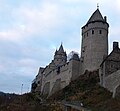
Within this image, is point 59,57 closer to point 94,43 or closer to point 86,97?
point 94,43

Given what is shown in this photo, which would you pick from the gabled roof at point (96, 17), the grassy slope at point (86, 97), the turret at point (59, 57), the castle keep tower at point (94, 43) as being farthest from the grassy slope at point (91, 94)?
the turret at point (59, 57)

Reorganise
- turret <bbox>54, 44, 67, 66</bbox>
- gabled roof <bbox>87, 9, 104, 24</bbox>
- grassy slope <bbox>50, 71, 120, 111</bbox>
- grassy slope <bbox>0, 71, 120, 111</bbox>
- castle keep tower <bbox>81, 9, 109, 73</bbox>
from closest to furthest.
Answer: grassy slope <bbox>50, 71, 120, 111</bbox> → grassy slope <bbox>0, 71, 120, 111</bbox> → castle keep tower <bbox>81, 9, 109, 73</bbox> → gabled roof <bbox>87, 9, 104, 24</bbox> → turret <bbox>54, 44, 67, 66</bbox>

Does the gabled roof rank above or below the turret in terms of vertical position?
above

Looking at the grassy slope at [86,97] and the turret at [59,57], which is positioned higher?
the turret at [59,57]

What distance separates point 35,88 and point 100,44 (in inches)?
1385

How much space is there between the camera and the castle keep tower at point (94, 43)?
204 feet

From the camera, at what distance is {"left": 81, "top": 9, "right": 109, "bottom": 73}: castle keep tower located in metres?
62.1

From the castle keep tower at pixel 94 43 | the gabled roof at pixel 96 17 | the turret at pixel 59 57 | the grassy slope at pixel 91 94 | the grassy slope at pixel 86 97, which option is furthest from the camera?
the turret at pixel 59 57

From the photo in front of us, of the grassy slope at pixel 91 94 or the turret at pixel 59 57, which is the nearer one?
the grassy slope at pixel 91 94

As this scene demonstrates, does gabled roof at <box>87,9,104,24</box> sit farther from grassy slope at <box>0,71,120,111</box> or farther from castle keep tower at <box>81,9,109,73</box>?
grassy slope at <box>0,71,120,111</box>

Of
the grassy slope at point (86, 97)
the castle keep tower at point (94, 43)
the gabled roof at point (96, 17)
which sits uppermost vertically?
the gabled roof at point (96, 17)

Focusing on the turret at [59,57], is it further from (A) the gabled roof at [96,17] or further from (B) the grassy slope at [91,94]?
(B) the grassy slope at [91,94]

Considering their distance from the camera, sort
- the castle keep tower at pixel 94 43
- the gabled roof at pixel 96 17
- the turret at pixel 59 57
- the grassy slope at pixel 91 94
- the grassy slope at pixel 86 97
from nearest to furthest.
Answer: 1. the grassy slope at pixel 91 94
2. the grassy slope at pixel 86 97
3. the castle keep tower at pixel 94 43
4. the gabled roof at pixel 96 17
5. the turret at pixel 59 57

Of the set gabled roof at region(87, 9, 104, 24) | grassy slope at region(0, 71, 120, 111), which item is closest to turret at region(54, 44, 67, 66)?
grassy slope at region(0, 71, 120, 111)
